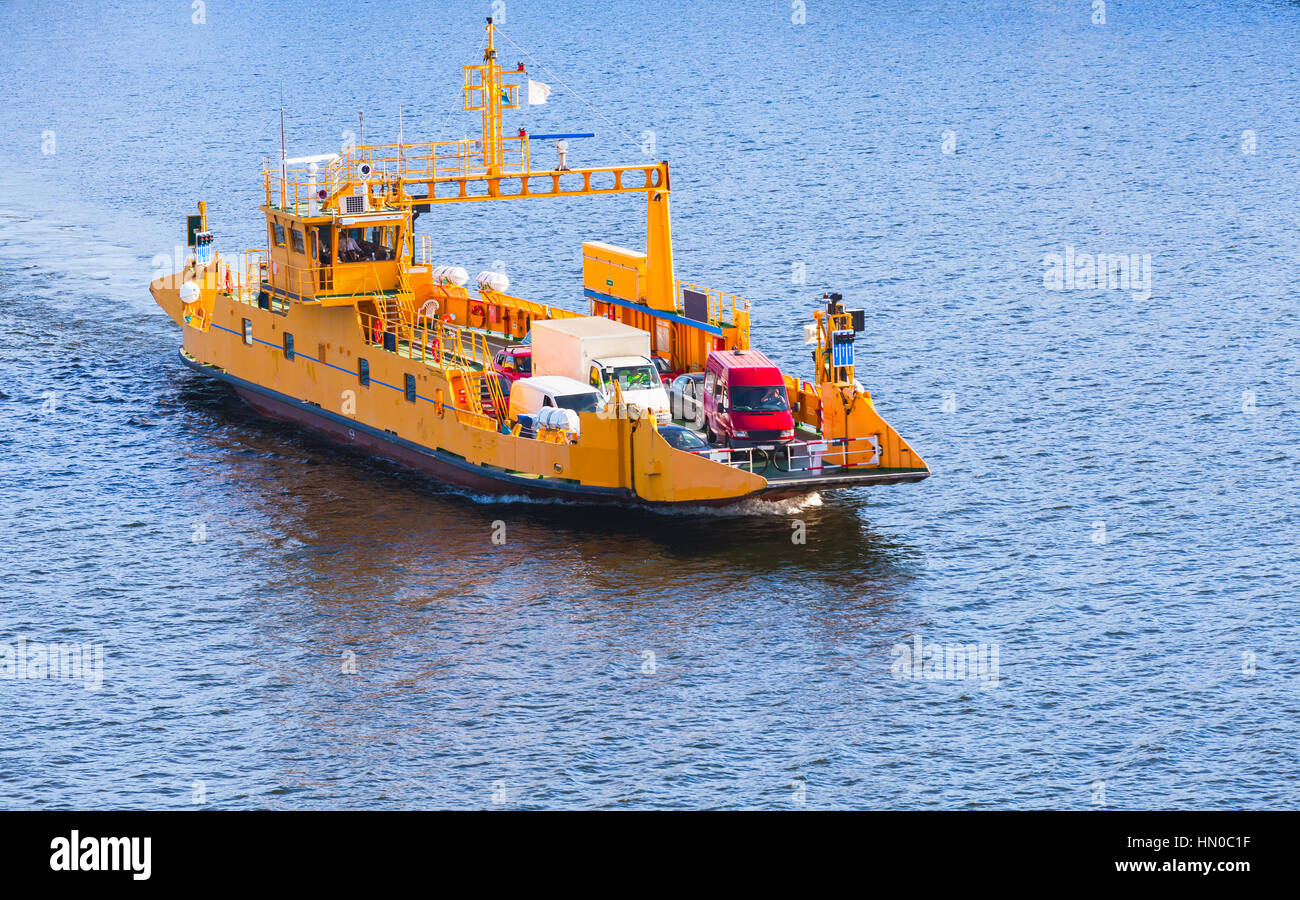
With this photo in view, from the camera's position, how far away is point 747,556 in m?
55.3

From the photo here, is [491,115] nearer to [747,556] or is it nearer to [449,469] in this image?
[449,469]

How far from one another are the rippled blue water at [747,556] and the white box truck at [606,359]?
15.2 feet

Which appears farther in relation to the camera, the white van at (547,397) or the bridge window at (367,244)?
the bridge window at (367,244)

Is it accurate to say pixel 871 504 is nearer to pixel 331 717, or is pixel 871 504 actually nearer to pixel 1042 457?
pixel 1042 457

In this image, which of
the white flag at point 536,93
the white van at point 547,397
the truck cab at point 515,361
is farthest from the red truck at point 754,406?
the white flag at point 536,93

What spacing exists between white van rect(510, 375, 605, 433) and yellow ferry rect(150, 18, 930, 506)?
0.08 metres

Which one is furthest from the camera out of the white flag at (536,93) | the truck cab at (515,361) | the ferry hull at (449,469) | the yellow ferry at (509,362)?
the truck cab at (515,361)

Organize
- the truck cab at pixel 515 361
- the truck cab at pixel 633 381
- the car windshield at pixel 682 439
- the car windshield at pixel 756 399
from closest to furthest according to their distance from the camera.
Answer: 1. the car windshield at pixel 682 439
2. the car windshield at pixel 756 399
3. the truck cab at pixel 633 381
4. the truck cab at pixel 515 361

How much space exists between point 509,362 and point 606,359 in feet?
19.9

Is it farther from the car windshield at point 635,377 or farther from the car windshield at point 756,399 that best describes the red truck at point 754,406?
the car windshield at point 635,377

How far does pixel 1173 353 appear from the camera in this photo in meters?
78.2

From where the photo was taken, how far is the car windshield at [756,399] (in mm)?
58562

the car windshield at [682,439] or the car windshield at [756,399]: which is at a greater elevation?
the car windshield at [756,399]
